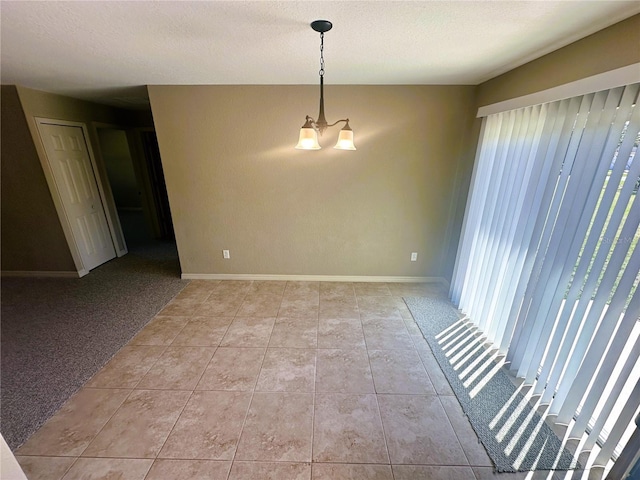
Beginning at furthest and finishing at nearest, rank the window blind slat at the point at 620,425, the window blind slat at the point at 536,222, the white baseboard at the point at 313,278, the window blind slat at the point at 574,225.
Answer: the white baseboard at the point at 313,278 < the window blind slat at the point at 536,222 < the window blind slat at the point at 574,225 < the window blind slat at the point at 620,425

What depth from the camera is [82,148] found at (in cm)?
386

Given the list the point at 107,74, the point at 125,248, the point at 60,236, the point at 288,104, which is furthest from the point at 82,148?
the point at 288,104

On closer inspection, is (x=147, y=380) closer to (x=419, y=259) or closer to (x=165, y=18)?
(x=165, y=18)

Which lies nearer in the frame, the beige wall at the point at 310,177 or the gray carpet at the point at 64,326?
the gray carpet at the point at 64,326

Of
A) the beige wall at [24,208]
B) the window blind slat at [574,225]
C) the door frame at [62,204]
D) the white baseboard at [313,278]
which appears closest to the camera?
the window blind slat at [574,225]

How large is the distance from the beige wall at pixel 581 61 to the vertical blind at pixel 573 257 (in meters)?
0.14

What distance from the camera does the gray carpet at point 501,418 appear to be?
5.08 feet

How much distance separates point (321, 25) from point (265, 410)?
2.49m

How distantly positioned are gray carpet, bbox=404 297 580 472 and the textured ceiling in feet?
7.79

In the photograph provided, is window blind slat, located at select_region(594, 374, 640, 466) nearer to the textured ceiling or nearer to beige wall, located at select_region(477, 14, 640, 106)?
beige wall, located at select_region(477, 14, 640, 106)

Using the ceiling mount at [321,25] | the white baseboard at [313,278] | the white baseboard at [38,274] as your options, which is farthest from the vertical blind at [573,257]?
the white baseboard at [38,274]

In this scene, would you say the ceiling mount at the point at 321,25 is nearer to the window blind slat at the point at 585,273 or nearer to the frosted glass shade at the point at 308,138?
the frosted glass shade at the point at 308,138

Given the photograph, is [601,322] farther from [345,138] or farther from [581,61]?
[345,138]

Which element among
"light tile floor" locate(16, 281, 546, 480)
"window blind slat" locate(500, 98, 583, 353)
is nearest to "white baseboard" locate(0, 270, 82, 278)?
"light tile floor" locate(16, 281, 546, 480)
